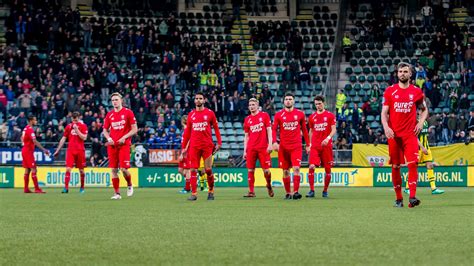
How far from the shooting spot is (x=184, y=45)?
4278 cm

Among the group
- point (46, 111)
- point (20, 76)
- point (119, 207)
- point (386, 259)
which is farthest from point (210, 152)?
point (20, 76)

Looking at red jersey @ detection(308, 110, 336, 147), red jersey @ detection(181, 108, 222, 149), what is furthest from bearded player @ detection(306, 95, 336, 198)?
red jersey @ detection(181, 108, 222, 149)

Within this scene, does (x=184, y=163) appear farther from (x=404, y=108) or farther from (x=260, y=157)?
(x=404, y=108)

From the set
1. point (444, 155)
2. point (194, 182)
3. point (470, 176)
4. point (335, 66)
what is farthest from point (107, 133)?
point (335, 66)

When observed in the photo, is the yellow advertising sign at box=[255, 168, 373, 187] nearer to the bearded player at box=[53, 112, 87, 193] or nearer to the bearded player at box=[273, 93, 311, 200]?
the bearded player at box=[53, 112, 87, 193]

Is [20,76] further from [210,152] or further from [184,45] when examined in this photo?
[210,152]

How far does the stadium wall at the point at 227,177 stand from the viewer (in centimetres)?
3206

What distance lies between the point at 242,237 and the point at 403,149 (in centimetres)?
609

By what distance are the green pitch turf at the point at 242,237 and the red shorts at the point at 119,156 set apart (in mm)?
6239

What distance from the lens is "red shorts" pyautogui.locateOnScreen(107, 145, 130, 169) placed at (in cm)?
2081

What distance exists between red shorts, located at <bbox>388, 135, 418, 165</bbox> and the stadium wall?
1727cm

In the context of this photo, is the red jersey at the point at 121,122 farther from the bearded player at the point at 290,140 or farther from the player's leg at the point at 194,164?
the bearded player at the point at 290,140

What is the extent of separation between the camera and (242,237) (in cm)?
961

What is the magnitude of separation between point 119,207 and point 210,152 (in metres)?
3.92
